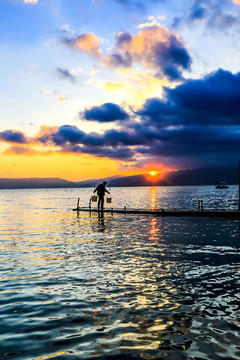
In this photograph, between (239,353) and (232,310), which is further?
(232,310)

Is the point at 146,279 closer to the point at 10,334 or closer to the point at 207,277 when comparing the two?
the point at 207,277

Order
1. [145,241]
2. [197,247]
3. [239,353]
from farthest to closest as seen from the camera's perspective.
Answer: [145,241], [197,247], [239,353]

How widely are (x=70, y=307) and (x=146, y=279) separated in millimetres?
3547

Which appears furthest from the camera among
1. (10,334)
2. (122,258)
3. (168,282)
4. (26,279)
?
(122,258)

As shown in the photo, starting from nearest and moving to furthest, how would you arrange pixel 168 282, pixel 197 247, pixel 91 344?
pixel 91 344, pixel 168 282, pixel 197 247

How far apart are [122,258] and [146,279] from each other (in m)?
3.87

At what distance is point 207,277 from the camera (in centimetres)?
1156

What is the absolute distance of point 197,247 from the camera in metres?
18.2

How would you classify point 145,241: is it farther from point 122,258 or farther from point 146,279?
point 146,279

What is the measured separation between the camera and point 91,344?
658 cm

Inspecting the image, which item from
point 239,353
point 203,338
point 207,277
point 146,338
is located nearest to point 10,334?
point 146,338

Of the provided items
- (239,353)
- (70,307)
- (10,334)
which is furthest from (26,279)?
(239,353)

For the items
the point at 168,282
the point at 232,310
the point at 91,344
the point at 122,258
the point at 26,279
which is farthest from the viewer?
the point at 122,258

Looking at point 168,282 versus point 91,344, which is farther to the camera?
point 168,282
